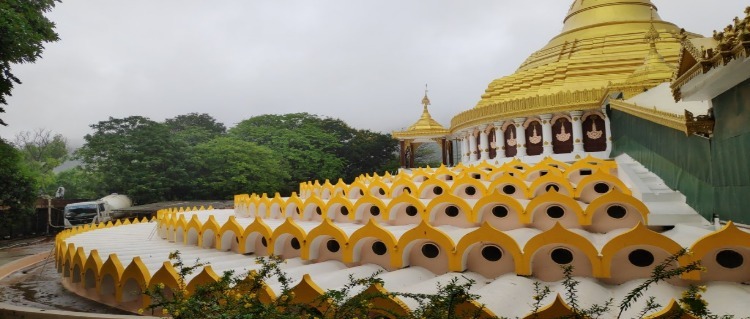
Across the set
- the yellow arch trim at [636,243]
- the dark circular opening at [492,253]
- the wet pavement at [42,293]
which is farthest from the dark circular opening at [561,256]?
the wet pavement at [42,293]

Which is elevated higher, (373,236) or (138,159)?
→ (138,159)

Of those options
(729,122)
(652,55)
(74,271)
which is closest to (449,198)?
(729,122)

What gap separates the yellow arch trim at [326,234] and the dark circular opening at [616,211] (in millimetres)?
4781

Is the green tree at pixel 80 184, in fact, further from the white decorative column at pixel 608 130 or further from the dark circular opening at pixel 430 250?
the white decorative column at pixel 608 130

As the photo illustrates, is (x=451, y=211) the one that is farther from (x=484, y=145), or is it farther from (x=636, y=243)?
(x=484, y=145)

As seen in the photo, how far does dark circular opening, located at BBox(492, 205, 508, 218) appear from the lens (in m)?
8.91

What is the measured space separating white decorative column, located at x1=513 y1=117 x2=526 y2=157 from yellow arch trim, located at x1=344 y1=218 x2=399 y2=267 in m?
10.1

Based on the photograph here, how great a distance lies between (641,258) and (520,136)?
10.4 metres

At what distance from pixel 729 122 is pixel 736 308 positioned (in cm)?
235

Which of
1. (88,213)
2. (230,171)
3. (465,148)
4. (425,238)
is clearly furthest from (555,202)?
(230,171)

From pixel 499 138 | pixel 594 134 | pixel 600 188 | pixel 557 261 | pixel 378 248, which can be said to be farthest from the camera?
pixel 499 138

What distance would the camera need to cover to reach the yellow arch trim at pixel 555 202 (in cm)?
823

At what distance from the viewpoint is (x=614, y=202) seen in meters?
7.93

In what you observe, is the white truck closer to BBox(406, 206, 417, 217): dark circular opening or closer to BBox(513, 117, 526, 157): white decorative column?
BBox(406, 206, 417, 217): dark circular opening
